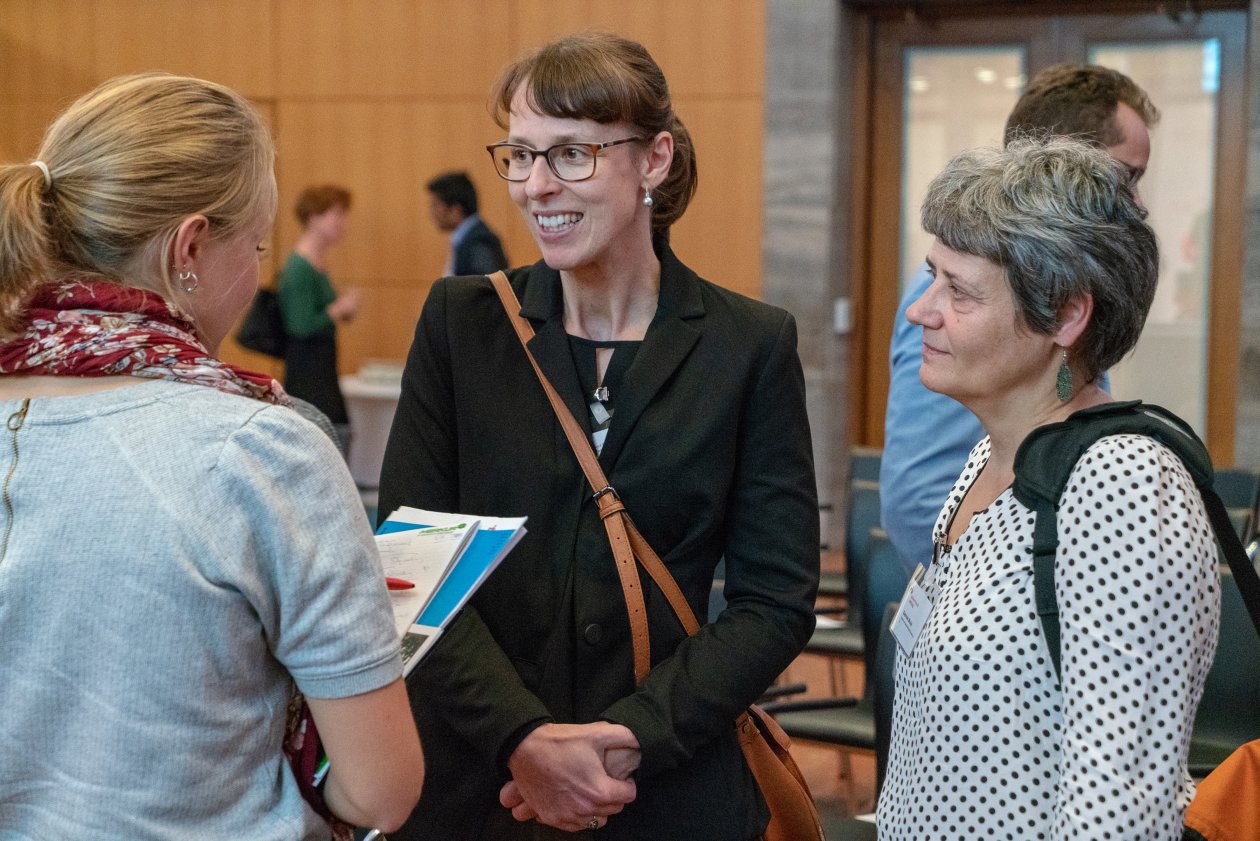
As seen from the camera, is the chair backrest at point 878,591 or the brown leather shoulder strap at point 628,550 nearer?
the brown leather shoulder strap at point 628,550

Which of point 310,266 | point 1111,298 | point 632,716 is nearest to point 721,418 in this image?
point 632,716

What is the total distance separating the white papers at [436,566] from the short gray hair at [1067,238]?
2.19 ft

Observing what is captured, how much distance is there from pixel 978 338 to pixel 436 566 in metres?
0.72

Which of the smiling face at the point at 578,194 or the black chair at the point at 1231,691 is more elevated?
the smiling face at the point at 578,194

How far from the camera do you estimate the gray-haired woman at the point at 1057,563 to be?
4.46 ft

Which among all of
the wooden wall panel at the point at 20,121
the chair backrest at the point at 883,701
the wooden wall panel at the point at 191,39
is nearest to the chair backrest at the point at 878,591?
the chair backrest at the point at 883,701

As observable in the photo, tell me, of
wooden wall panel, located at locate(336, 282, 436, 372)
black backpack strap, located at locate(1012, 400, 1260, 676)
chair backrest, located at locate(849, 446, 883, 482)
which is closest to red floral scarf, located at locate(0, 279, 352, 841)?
black backpack strap, located at locate(1012, 400, 1260, 676)

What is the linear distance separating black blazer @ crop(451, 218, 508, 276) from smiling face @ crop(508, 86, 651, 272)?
515 cm

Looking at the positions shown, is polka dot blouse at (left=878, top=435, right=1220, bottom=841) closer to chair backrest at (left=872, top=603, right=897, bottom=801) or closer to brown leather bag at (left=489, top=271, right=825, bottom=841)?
brown leather bag at (left=489, top=271, right=825, bottom=841)

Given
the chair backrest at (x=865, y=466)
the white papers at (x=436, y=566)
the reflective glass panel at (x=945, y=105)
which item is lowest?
the chair backrest at (x=865, y=466)

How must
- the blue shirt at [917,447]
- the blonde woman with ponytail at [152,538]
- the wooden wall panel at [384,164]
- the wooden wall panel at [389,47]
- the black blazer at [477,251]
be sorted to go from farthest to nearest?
the wooden wall panel at [384,164]
the wooden wall panel at [389,47]
the black blazer at [477,251]
the blue shirt at [917,447]
the blonde woman with ponytail at [152,538]

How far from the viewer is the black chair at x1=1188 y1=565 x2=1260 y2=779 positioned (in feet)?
9.82

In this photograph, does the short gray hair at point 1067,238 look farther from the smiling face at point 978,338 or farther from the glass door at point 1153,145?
the glass door at point 1153,145

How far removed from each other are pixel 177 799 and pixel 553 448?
762 millimetres
